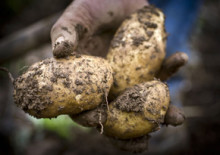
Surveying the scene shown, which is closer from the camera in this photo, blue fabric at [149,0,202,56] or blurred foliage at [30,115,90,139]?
blurred foliage at [30,115,90,139]

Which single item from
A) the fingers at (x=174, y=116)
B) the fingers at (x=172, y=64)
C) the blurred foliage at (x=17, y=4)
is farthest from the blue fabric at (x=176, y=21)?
the blurred foliage at (x=17, y=4)

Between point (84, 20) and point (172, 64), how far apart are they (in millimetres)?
629

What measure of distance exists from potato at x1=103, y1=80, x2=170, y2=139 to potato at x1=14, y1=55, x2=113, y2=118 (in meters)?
0.12

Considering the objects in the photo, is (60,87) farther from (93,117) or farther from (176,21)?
(176,21)

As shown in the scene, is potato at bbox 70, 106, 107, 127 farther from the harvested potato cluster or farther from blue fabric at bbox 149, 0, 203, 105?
blue fabric at bbox 149, 0, 203, 105

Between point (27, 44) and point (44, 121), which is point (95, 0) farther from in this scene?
point (44, 121)

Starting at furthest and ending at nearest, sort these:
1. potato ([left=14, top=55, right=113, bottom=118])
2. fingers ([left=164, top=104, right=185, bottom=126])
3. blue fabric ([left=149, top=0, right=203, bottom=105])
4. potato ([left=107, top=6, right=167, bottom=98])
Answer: blue fabric ([left=149, top=0, right=203, bottom=105])
potato ([left=107, top=6, right=167, bottom=98])
fingers ([left=164, top=104, right=185, bottom=126])
potato ([left=14, top=55, right=113, bottom=118])

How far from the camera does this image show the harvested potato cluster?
1.03 metres

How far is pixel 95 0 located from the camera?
1.53m

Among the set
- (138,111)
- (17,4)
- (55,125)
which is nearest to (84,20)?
(138,111)

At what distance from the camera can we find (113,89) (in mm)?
1353

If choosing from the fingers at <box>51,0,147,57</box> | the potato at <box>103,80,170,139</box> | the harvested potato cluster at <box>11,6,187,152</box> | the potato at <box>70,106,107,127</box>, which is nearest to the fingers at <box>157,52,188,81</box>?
the harvested potato cluster at <box>11,6,187,152</box>

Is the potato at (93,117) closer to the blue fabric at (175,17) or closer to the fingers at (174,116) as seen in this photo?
the fingers at (174,116)

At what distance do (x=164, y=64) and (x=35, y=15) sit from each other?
11.2 feet
